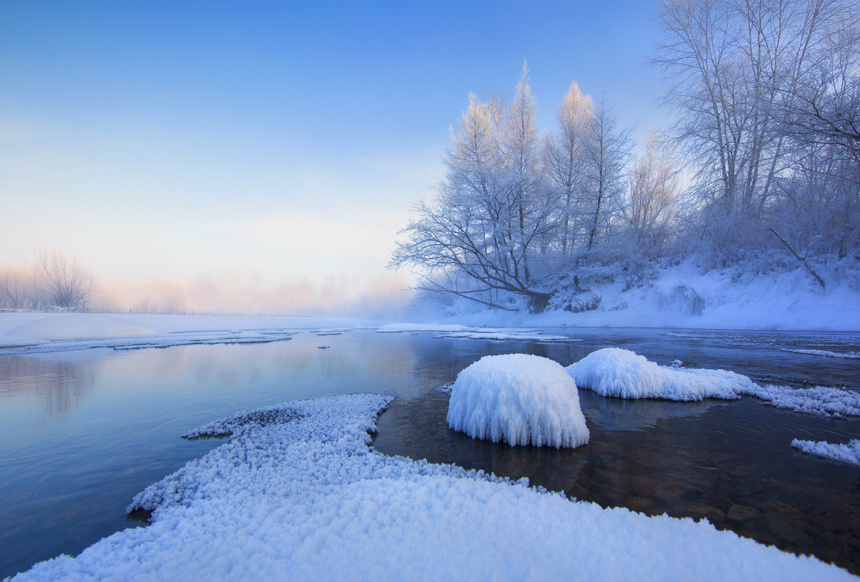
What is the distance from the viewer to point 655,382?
15.6ft

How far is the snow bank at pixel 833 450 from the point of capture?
273cm

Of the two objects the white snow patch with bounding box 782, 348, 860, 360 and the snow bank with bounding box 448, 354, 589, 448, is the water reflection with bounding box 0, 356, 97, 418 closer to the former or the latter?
the snow bank with bounding box 448, 354, 589, 448

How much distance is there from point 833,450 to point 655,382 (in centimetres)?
196

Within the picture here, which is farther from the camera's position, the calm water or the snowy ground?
the snowy ground

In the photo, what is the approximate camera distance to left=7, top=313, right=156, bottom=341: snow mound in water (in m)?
16.5

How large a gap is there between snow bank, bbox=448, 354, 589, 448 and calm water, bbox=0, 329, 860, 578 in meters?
0.13

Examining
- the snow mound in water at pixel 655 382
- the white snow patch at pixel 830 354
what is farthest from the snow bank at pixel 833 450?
the white snow patch at pixel 830 354

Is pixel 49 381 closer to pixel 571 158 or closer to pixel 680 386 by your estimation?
pixel 680 386

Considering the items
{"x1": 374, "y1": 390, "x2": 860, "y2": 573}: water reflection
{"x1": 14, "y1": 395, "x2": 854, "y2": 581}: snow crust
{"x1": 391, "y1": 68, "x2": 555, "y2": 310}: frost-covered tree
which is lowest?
{"x1": 374, "y1": 390, "x2": 860, "y2": 573}: water reflection

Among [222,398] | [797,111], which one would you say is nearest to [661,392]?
[222,398]

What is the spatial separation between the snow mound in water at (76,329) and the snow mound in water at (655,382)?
20994mm

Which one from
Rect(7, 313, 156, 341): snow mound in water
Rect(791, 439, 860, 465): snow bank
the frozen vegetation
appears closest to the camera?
Rect(791, 439, 860, 465): snow bank

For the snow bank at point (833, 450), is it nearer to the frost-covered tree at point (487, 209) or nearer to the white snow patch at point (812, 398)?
the white snow patch at point (812, 398)

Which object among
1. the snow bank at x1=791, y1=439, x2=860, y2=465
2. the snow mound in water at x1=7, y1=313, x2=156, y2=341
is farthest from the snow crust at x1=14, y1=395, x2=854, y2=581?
the snow mound in water at x1=7, y1=313, x2=156, y2=341
